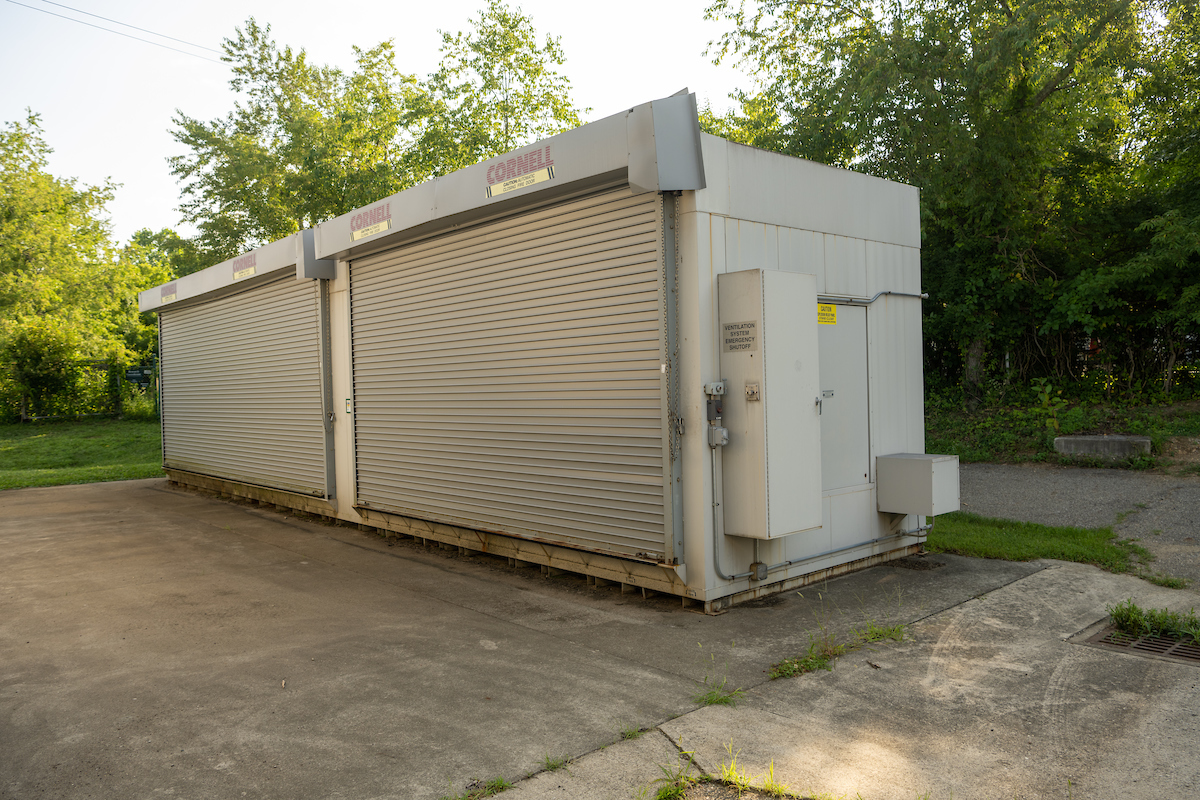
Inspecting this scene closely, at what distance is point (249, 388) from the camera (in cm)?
1244

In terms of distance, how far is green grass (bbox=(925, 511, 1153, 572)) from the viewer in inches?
269

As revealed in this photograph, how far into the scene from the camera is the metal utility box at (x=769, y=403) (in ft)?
18.2

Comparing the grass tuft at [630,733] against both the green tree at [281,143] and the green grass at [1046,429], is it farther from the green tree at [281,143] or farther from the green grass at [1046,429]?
the green tree at [281,143]

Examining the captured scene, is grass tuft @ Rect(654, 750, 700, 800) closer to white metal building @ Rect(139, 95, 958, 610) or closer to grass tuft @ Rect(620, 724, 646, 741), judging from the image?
grass tuft @ Rect(620, 724, 646, 741)

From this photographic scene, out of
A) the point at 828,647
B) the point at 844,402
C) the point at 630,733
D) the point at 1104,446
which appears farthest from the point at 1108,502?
the point at 630,733

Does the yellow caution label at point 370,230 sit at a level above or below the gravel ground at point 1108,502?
above

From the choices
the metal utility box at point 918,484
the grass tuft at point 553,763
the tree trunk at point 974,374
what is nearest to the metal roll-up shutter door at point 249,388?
the metal utility box at point 918,484

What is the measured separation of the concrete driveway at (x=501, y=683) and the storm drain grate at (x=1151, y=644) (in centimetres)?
18

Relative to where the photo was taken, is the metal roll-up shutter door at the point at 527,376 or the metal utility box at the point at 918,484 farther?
the metal utility box at the point at 918,484

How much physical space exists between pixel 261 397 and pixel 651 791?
10446mm

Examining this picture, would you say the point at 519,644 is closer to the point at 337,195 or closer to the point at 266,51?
the point at 337,195

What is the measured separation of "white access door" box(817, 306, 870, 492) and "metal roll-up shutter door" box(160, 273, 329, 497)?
261 inches

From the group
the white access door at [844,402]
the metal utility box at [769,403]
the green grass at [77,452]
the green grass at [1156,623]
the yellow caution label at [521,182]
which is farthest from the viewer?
the green grass at [77,452]

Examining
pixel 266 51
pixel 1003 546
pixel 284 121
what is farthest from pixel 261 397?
pixel 266 51
